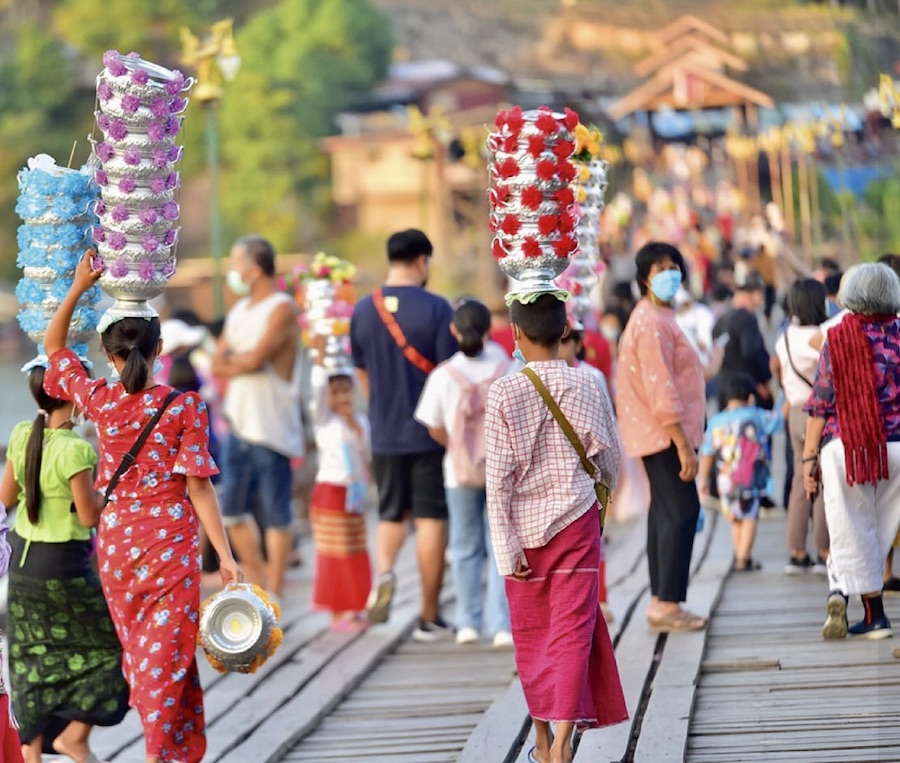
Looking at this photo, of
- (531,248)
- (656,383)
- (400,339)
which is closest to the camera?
(531,248)

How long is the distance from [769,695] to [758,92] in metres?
9.93

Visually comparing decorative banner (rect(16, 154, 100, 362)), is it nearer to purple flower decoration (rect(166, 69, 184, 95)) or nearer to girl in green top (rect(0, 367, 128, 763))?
girl in green top (rect(0, 367, 128, 763))

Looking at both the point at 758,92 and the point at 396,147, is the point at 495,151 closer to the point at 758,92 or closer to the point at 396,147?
the point at 758,92

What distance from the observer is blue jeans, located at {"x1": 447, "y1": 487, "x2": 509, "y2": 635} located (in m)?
8.47

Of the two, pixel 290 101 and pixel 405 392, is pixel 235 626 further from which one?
pixel 290 101

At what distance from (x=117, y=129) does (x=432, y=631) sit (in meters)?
3.80

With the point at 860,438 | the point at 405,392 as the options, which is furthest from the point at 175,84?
the point at 860,438

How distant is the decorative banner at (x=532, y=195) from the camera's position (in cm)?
614

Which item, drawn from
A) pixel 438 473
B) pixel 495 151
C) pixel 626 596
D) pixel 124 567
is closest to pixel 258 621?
pixel 124 567

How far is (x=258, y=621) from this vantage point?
5684mm

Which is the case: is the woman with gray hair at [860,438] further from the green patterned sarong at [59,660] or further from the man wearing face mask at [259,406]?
the man wearing face mask at [259,406]

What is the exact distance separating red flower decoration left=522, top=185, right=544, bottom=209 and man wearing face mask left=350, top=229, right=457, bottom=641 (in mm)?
2504

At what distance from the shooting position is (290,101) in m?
44.9

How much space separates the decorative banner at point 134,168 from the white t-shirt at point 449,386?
94.1 inches
